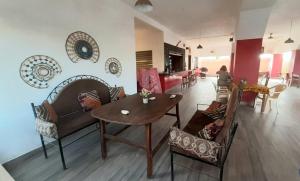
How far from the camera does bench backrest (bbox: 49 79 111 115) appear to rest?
2518 millimetres

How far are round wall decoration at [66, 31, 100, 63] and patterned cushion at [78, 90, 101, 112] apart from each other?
2.31ft

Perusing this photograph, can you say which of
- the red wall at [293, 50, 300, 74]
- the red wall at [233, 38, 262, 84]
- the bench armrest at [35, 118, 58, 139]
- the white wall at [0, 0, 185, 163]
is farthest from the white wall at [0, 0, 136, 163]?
the red wall at [293, 50, 300, 74]

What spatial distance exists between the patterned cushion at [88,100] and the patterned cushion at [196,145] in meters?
1.89

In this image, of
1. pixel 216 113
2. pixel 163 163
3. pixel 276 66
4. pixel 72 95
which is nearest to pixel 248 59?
pixel 216 113

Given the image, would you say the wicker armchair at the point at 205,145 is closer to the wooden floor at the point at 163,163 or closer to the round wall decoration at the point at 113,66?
the wooden floor at the point at 163,163

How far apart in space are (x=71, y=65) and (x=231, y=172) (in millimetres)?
3141

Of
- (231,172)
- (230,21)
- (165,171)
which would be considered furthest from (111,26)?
(230,21)

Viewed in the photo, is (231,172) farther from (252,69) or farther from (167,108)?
(252,69)

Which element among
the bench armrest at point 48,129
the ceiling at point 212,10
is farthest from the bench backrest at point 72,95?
the ceiling at point 212,10

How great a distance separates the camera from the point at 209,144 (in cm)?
142

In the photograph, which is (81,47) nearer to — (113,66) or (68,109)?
(113,66)

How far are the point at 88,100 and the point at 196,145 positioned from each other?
86.4 inches

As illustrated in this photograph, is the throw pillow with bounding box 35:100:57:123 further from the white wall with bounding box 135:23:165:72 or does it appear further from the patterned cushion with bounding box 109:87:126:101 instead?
the white wall with bounding box 135:23:165:72

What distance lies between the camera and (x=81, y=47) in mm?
2984
